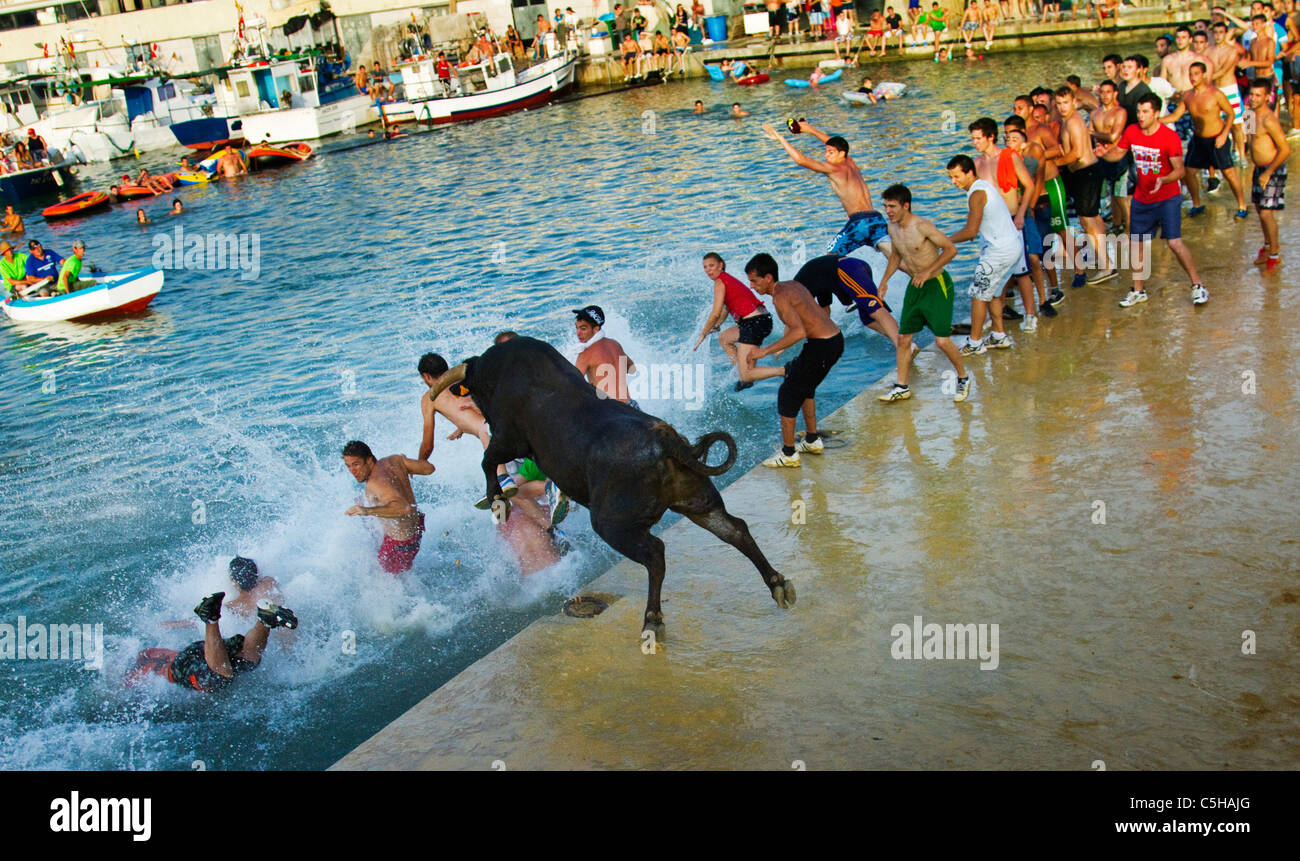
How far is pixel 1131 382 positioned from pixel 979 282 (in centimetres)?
→ 158

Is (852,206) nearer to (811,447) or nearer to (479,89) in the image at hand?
(811,447)

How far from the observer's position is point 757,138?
29000 mm

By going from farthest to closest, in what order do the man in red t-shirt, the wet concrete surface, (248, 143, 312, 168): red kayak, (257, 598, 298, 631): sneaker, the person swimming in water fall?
(248, 143, 312, 168): red kayak → the man in red t-shirt → the person swimming in water → (257, 598, 298, 631): sneaker → the wet concrete surface

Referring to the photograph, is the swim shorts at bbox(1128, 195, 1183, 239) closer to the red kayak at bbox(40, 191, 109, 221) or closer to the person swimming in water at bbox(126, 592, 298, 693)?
the person swimming in water at bbox(126, 592, 298, 693)

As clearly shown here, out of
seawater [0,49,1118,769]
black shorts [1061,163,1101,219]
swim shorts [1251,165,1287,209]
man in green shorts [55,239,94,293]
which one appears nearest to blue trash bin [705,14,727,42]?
seawater [0,49,1118,769]

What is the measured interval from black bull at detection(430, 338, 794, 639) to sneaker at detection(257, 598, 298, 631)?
67.9 inches

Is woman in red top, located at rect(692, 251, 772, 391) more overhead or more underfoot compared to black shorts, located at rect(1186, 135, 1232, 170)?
more underfoot

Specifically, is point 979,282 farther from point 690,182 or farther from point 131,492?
point 690,182

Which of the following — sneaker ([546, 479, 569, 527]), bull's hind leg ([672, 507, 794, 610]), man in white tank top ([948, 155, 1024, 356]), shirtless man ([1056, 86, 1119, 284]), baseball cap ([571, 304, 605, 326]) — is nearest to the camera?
bull's hind leg ([672, 507, 794, 610])

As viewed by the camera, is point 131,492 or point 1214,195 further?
point 1214,195

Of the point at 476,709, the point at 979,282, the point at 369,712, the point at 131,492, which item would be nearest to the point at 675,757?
the point at 476,709

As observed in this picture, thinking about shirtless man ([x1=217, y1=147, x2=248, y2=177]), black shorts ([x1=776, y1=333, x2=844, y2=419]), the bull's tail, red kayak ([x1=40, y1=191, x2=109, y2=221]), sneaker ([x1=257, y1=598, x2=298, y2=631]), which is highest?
shirtless man ([x1=217, y1=147, x2=248, y2=177])

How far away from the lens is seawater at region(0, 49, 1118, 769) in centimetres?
746

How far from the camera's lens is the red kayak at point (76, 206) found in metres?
33.6
